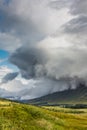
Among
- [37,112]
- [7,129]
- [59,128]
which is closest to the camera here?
[7,129]

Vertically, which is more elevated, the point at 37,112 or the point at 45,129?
the point at 37,112

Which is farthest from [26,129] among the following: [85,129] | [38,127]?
[85,129]

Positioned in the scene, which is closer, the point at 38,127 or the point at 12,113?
the point at 38,127

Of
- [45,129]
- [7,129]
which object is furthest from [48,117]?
[7,129]

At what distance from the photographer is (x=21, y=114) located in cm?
8231

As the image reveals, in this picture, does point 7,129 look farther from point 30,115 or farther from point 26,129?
point 30,115

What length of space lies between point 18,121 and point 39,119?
8.38 metres

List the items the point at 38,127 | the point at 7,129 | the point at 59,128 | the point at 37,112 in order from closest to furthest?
1. the point at 7,129
2. the point at 38,127
3. the point at 59,128
4. the point at 37,112

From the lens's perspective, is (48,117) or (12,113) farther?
(48,117)

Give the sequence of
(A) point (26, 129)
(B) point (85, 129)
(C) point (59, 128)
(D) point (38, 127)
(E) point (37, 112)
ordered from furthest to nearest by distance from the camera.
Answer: (B) point (85, 129)
(E) point (37, 112)
(C) point (59, 128)
(D) point (38, 127)
(A) point (26, 129)

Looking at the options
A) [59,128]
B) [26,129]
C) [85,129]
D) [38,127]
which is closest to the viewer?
[26,129]

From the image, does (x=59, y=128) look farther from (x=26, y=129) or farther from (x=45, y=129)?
(x=26, y=129)

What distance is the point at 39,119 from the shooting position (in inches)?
3223

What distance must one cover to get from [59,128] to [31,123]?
27.6ft
